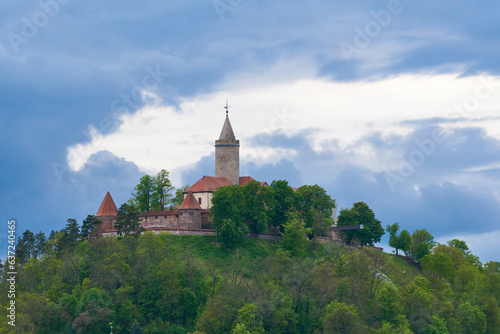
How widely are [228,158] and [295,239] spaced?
17551 mm

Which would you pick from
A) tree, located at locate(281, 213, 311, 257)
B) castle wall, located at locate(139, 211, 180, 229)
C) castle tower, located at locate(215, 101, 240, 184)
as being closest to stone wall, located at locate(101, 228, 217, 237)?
castle wall, located at locate(139, 211, 180, 229)

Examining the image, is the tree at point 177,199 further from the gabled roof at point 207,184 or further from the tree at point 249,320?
the tree at point 249,320

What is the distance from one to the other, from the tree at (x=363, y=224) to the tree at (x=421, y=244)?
707cm

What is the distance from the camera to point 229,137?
357 feet

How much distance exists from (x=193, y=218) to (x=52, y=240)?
17.4 metres

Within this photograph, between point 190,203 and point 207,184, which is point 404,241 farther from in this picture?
point 190,203

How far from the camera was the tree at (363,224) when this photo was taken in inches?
4294

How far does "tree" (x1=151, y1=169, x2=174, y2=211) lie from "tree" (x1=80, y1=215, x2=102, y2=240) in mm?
10217

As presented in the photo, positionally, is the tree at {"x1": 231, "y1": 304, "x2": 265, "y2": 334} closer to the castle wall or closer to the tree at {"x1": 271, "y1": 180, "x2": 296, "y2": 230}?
the castle wall

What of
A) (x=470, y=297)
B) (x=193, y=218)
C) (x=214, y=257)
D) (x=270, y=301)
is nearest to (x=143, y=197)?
(x=193, y=218)

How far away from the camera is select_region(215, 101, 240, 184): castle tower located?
10788 centimetres

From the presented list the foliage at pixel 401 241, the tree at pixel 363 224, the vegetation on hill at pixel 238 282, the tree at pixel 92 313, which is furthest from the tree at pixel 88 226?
the foliage at pixel 401 241

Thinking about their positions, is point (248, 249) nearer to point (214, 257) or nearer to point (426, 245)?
point (214, 257)

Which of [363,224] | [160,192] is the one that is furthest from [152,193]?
[363,224]
